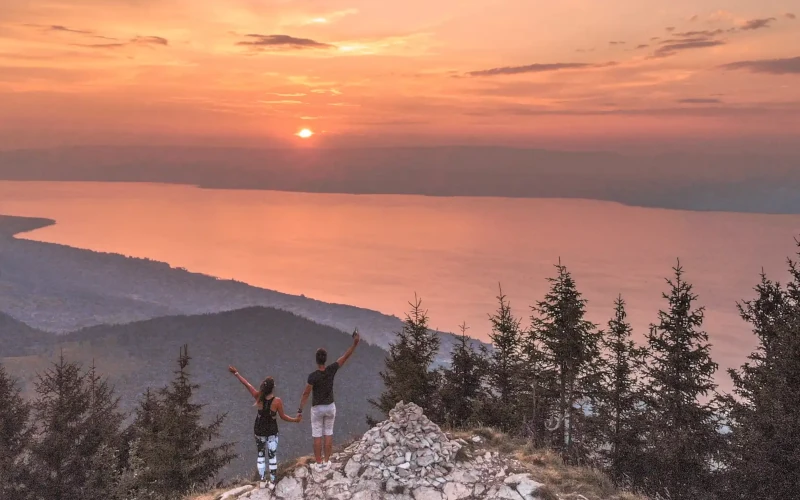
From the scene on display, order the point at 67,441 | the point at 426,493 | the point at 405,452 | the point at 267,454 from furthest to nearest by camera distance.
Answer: the point at 67,441 < the point at 405,452 < the point at 267,454 < the point at 426,493

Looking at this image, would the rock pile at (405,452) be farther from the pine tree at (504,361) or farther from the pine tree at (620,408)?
the pine tree at (504,361)

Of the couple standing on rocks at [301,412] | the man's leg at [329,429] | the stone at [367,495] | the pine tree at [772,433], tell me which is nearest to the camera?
the couple standing on rocks at [301,412]

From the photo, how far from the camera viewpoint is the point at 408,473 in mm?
14531

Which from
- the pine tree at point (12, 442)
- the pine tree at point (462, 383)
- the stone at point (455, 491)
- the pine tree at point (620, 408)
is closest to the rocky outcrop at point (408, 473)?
the stone at point (455, 491)

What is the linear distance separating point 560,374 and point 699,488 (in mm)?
7864

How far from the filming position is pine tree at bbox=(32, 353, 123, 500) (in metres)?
Answer: 30.5

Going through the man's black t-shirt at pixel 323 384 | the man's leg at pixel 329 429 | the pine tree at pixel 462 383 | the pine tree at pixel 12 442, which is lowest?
the pine tree at pixel 12 442

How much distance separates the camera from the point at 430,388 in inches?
1346

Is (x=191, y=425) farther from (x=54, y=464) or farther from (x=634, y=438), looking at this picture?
(x=634, y=438)

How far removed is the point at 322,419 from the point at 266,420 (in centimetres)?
172

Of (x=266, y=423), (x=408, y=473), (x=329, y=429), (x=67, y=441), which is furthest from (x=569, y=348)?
(x=67, y=441)

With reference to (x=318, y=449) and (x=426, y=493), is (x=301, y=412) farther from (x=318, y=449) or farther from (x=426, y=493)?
(x=426, y=493)

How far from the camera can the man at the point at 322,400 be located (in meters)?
14.1

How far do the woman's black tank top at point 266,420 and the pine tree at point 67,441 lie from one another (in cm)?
2261
